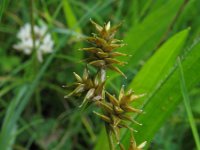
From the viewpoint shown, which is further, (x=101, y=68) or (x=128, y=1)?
(x=128, y=1)

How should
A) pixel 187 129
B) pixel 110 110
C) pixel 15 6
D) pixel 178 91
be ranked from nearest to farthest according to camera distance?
pixel 110 110 → pixel 178 91 → pixel 187 129 → pixel 15 6

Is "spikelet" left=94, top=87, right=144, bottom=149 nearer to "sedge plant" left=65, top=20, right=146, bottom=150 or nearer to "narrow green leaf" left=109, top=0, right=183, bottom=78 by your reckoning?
"sedge plant" left=65, top=20, right=146, bottom=150

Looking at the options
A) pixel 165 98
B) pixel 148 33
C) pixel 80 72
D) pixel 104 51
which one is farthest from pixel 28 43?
pixel 104 51

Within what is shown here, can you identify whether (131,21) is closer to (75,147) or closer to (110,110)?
(75,147)

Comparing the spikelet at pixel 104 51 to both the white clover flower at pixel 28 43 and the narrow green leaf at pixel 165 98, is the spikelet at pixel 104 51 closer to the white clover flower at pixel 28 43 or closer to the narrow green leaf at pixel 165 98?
the narrow green leaf at pixel 165 98

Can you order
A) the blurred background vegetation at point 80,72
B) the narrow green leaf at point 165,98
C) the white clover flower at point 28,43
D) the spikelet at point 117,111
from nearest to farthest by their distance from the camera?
the spikelet at point 117,111 → the narrow green leaf at point 165,98 → the blurred background vegetation at point 80,72 → the white clover flower at point 28,43

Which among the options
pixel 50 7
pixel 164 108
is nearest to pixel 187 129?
pixel 164 108

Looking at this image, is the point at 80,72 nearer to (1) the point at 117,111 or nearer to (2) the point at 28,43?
(2) the point at 28,43

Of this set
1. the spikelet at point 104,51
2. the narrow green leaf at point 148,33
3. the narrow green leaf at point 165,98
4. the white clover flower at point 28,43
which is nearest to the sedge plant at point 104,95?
the spikelet at point 104,51
